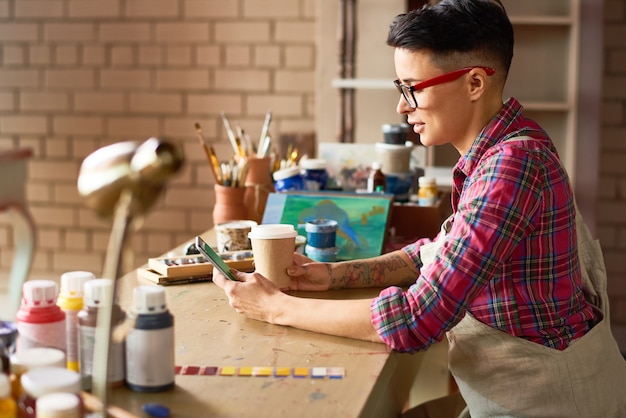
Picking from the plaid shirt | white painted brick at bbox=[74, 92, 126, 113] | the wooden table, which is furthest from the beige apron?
white painted brick at bbox=[74, 92, 126, 113]

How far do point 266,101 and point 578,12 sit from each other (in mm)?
1515

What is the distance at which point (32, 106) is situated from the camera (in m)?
4.57


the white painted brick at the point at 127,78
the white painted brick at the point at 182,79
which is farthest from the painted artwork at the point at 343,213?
the white painted brick at the point at 127,78

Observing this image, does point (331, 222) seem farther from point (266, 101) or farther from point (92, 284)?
point (266, 101)

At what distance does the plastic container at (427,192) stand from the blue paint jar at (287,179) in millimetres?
377

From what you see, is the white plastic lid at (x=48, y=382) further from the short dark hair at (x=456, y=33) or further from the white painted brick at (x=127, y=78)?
the white painted brick at (x=127, y=78)

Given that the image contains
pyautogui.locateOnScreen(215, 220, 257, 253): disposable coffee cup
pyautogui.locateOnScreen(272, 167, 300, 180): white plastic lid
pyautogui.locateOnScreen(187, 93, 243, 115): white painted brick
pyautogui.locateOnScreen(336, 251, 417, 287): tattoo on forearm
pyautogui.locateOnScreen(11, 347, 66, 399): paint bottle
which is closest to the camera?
pyautogui.locateOnScreen(11, 347, 66, 399): paint bottle

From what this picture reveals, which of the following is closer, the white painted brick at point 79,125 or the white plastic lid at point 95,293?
the white plastic lid at point 95,293

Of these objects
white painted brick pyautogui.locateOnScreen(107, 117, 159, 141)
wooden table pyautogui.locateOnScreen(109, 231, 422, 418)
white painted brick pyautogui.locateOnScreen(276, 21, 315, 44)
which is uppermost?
white painted brick pyautogui.locateOnScreen(276, 21, 315, 44)

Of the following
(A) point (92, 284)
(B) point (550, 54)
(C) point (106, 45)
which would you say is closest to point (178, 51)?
(C) point (106, 45)

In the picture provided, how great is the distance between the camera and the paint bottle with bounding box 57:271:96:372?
136 centimetres

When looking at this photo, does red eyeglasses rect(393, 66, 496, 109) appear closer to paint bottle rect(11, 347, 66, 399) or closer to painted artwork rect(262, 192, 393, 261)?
painted artwork rect(262, 192, 393, 261)

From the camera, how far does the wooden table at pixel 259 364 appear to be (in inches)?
53.8

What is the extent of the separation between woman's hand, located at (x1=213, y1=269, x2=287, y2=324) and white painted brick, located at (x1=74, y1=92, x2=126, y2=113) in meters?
2.80
